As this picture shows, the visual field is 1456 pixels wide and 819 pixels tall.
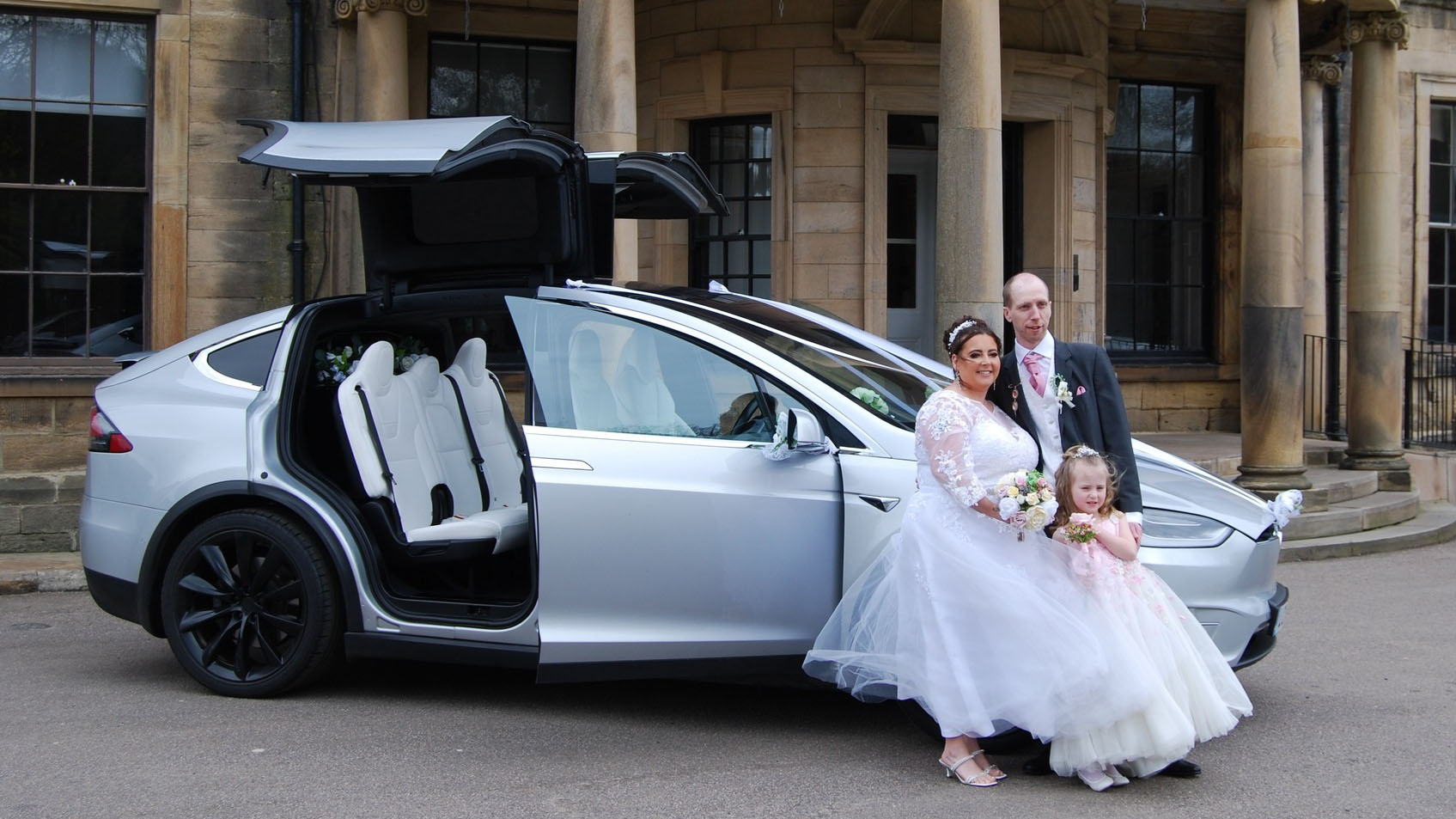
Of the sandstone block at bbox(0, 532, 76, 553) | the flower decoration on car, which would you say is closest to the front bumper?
the flower decoration on car

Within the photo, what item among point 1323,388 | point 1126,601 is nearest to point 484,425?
point 1126,601

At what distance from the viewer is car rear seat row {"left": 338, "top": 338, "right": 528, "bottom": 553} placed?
20.0 ft

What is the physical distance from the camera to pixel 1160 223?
15.2 m

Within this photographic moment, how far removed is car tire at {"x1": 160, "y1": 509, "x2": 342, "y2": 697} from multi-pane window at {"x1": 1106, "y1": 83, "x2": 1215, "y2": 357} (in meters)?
10.7

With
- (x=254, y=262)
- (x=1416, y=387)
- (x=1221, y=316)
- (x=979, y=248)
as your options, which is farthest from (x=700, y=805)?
(x=1416, y=387)

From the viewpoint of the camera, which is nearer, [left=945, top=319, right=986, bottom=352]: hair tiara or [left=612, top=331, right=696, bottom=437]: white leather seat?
[left=945, top=319, right=986, bottom=352]: hair tiara

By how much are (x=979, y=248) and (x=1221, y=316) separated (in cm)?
643

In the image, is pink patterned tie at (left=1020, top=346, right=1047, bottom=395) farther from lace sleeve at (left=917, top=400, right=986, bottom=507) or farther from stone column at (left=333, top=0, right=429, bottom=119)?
stone column at (left=333, top=0, right=429, bottom=119)

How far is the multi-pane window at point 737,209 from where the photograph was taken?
12.7 m

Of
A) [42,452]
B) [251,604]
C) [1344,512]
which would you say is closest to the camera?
[251,604]

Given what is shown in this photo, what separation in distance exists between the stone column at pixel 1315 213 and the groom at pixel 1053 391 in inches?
416

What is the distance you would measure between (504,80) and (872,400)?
29.0ft

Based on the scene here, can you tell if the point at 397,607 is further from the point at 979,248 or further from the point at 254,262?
the point at 254,262

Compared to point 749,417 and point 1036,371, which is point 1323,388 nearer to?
point 1036,371
